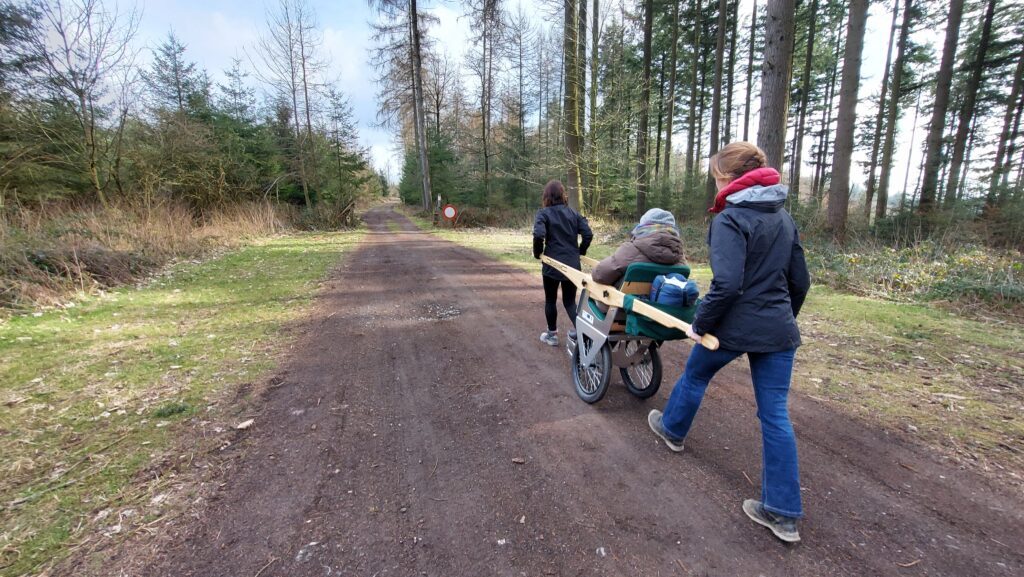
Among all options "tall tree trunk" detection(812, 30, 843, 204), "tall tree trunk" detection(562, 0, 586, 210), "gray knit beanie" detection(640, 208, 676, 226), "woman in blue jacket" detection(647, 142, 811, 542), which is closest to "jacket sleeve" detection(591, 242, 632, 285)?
"gray knit beanie" detection(640, 208, 676, 226)

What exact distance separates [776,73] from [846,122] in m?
5.08

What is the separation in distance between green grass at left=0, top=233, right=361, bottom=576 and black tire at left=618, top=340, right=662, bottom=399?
3296mm

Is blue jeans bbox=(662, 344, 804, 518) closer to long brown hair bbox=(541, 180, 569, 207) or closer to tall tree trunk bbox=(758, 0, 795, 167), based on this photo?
long brown hair bbox=(541, 180, 569, 207)

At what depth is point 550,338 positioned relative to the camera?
4836mm

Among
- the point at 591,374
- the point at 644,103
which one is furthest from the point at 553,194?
the point at 644,103

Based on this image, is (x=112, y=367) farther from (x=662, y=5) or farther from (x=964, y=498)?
(x=662, y=5)

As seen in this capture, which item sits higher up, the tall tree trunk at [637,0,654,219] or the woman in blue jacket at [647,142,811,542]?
the tall tree trunk at [637,0,654,219]

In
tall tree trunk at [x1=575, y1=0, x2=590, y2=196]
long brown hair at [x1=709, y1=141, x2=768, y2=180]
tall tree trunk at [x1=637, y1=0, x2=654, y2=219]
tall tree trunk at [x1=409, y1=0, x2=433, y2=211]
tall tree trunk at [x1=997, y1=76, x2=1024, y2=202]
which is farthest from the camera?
tall tree trunk at [x1=409, y1=0, x2=433, y2=211]

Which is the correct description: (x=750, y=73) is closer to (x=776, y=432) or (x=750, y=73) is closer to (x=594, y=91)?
(x=594, y=91)

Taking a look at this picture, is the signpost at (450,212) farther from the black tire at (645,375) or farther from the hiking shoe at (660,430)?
the hiking shoe at (660,430)

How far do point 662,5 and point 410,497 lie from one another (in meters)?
21.5

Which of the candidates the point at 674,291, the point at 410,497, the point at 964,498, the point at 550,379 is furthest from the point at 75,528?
the point at 964,498

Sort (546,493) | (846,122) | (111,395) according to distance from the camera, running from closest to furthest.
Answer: (546,493) → (111,395) → (846,122)

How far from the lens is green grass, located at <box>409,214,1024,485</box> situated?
2.88 m
